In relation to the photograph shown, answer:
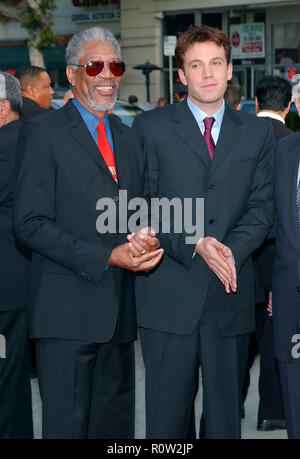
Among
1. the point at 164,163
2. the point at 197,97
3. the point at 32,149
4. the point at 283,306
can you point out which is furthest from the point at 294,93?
the point at 32,149

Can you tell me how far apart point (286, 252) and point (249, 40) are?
23.8m

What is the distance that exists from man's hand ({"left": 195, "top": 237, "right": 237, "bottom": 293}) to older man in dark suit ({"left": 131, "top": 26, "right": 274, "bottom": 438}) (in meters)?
0.07

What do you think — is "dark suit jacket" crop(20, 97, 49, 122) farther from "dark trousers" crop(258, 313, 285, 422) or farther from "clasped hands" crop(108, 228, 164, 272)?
"clasped hands" crop(108, 228, 164, 272)

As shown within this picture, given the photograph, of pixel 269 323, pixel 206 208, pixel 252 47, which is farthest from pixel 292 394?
Answer: pixel 252 47

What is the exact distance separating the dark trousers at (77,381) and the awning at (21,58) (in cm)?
2809

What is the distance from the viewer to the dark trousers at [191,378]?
3639mm

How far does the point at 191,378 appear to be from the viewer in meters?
Answer: 3.70

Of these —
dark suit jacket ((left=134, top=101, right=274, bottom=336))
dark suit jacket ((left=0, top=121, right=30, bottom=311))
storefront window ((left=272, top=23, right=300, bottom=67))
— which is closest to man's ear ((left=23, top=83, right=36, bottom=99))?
dark suit jacket ((left=0, top=121, right=30, bottom=311))

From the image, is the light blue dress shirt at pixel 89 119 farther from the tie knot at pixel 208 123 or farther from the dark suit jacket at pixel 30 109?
the dark suit jacket at pixel 30 109

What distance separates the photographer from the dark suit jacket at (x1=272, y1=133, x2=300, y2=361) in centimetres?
377

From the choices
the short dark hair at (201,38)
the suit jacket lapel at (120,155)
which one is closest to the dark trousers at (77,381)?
the suit jacket lapel at (120,155)

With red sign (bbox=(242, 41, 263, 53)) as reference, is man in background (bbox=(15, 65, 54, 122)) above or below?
below

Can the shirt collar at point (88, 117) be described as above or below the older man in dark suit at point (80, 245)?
above
